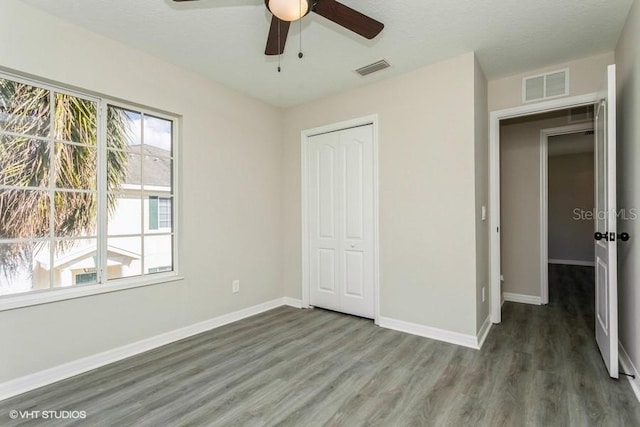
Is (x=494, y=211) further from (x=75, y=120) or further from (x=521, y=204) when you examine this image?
(x=75, y=120)

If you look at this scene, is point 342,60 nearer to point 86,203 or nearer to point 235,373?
point 86,203

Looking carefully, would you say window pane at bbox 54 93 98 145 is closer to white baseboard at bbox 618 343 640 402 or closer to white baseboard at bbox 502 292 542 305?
white baseboard at bbox 618 343 640 402

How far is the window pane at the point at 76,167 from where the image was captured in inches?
94.3

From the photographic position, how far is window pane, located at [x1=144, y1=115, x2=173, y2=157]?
2938mm

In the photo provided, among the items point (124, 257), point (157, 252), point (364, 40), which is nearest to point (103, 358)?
point (124, 257)

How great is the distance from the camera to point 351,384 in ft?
7.21

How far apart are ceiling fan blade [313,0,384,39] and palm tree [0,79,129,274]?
6.72 ft

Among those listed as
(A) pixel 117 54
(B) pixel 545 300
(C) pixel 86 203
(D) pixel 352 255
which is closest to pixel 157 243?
(C) pixel 86 203

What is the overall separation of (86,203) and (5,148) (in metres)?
0.59

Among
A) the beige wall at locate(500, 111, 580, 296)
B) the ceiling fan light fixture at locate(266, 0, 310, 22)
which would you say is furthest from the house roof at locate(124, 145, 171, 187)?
the beige wall at locate(500, 111, 580, 296)

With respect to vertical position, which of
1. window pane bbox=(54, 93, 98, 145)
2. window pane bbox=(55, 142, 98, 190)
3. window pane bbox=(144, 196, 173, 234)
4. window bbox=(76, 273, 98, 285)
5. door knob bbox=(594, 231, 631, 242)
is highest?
window pane bbox=(54, 93, 98, 145)

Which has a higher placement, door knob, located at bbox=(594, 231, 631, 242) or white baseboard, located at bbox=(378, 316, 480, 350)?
door knob, located at bbox=(594, 231, 631, 242)

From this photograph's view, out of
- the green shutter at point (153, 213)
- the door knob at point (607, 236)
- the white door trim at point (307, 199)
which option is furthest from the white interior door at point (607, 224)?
the green shutter at point (153, 213)

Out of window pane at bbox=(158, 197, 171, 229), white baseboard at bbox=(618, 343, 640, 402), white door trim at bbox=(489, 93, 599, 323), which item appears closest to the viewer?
white baseboard at bbox=(618, 343, 640, 402)
